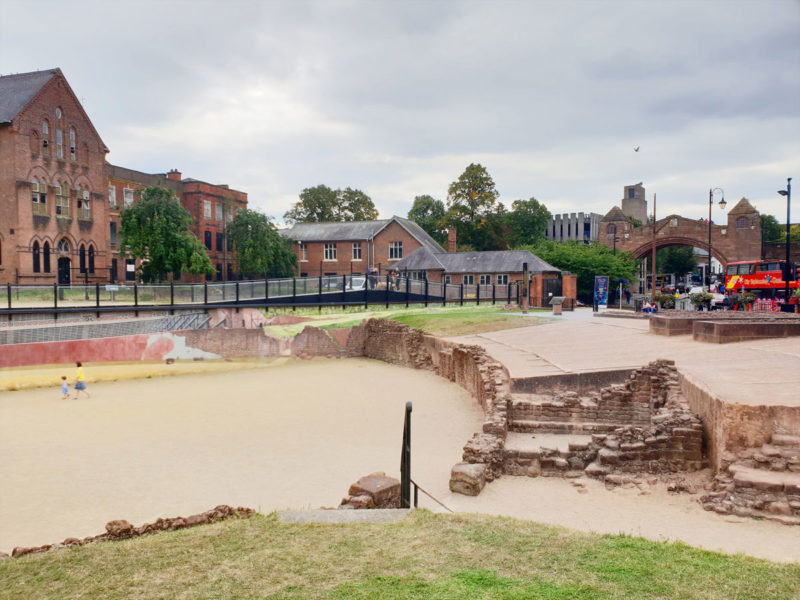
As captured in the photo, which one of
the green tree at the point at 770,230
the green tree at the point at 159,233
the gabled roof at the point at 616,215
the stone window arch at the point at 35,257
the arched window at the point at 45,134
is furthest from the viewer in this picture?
the green tree at the point at 770,230

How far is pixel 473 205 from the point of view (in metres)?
72.4

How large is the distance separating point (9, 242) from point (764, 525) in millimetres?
44348

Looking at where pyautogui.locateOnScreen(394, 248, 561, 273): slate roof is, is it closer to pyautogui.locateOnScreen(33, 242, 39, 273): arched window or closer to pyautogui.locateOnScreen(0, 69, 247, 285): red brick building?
pyautogui.locateOnScreen(0, 69, 247, 285): red brick building

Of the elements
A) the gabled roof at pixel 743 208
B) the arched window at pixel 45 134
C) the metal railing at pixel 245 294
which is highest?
the arched window at pixel 45 134

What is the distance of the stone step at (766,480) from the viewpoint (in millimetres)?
8508

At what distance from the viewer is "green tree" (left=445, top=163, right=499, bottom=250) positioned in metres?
71.8

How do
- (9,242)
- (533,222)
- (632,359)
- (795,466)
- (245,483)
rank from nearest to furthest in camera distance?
(795,466) < (245,483) < (632,359) < (9,242) < (533,222)

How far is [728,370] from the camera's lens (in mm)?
13086

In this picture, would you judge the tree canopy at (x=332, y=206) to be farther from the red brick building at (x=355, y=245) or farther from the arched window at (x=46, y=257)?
the arched window at (x=46, y=257)

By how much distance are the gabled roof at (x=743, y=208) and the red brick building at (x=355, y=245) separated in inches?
1089

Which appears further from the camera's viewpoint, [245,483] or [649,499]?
[245,483]

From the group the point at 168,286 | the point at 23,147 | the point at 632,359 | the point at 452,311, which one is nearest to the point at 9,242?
the point at 23,147

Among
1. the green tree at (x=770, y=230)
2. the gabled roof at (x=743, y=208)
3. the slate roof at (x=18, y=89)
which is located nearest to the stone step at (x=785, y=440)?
the slate roof at (x=18, y=89)

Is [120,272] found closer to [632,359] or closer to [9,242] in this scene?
[9,242]
